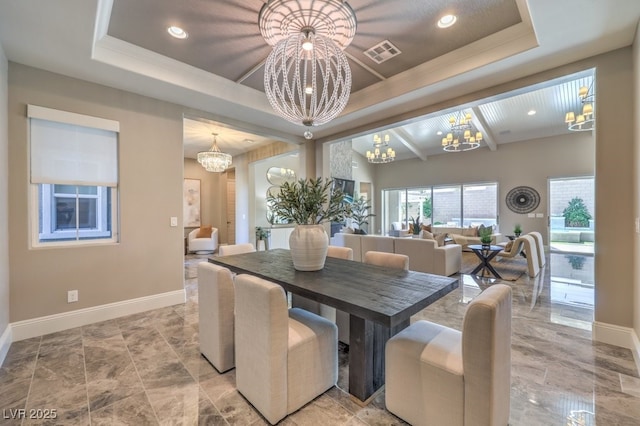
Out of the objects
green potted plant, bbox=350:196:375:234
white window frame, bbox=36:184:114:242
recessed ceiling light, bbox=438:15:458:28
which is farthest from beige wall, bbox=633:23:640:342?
white window frame, bbox=36:184:114:242

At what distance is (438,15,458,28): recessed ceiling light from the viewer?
2400 millimetres

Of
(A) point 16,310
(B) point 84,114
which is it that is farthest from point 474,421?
(B) point 84,114

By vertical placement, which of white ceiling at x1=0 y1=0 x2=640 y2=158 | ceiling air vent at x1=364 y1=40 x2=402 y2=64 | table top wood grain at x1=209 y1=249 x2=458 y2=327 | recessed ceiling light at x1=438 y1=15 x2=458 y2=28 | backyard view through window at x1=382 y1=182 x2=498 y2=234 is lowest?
table top wood grain at x1=209 y1=249 x2=458 y2=327

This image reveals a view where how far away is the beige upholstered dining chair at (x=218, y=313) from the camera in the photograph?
78.9 inches

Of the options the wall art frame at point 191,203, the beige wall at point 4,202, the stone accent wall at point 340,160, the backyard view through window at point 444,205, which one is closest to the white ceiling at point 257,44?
the beige wall at point 4,202

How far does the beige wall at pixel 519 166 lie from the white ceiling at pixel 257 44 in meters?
6.58

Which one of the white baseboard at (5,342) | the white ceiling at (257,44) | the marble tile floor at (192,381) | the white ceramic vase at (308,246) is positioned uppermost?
the white ceiling at (257,44)

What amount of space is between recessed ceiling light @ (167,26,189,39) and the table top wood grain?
224cm

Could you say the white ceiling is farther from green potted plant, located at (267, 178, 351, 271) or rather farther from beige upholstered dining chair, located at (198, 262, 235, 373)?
beige upholstered dining chair, located at (198, 262, 235, 373)

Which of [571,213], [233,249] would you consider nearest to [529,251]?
[571,213]

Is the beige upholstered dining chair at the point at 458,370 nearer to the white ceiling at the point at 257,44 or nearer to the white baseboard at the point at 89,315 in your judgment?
the white ceiling at the point at 257,44

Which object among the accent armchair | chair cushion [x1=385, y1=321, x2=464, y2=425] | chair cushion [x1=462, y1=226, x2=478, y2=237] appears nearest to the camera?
chair cushion [x1=385, y1=321, x2=464, y2=425]

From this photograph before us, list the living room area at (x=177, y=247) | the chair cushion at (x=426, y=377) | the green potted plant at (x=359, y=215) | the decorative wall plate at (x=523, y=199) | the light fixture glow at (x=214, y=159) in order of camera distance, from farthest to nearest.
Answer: the decorative wall plate at (x=523, y=199), the light fixture glow at (x=214, y=159), the green potted plant at (x=359, y=215), the living room area at (x=177, y=247), the chair cushion at (x=426, y=377)

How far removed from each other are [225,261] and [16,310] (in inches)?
84.4
